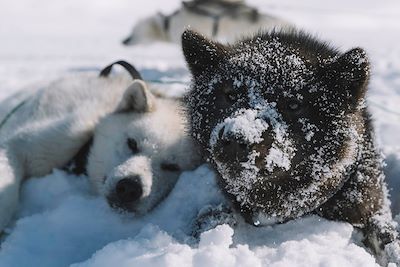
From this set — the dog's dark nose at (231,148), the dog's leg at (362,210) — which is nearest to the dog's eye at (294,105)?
the dog's dark nose at (231,148)

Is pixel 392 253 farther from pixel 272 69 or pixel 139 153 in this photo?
pixel 139 153

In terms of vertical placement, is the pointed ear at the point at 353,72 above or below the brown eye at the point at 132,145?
above

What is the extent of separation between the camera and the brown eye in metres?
3.73

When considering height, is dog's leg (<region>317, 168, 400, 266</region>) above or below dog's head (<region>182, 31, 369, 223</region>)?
below

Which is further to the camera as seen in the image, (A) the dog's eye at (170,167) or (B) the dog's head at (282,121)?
(A) the dog's eye at (170,167)

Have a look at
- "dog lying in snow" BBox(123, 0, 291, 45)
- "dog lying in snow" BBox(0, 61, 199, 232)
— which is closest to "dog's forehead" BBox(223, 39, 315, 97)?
"dog lying in snow" BBox(0, 61, 199, 232)

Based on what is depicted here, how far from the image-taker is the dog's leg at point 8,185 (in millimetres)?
3369

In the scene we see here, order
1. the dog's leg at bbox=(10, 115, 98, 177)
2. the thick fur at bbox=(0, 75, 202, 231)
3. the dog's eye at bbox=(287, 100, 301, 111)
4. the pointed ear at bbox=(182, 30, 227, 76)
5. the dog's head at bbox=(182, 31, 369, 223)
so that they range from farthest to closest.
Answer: the dog's leg at bbox=(10, 115, 98, 177) < the thick fur at bbox=(0, 75, 202, 231) < the pointed ear at bbox=(182, 30, 227, 76) < the dog's eye at bbox=(287, 100, 301, 111) < the dog's head at bbox=(182, 31, 369, 223)

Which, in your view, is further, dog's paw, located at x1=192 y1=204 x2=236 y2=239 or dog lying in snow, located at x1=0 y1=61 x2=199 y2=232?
dog lying in snow, located at x1=0 y1=61 x2=199 y2=232

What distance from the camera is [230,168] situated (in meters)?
2.60

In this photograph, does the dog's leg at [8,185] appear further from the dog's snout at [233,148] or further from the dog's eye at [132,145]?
the dog's snout at [233,148]

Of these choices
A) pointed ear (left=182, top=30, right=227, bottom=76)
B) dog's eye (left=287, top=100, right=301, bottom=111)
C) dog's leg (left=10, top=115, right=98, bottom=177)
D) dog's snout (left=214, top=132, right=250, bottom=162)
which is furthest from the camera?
dog's leg (left=10, top=115, right=98, bottom=177)

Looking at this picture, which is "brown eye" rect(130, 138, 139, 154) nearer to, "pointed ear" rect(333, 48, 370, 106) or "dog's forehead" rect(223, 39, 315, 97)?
"dog's forehead" rect(223, 39, 315, 97)

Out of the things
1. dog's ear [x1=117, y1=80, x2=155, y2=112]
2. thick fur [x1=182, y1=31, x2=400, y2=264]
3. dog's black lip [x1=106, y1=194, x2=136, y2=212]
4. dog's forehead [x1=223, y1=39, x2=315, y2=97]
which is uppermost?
dog's forehead [x1=223, y1=39, x2=315, y2=97]
